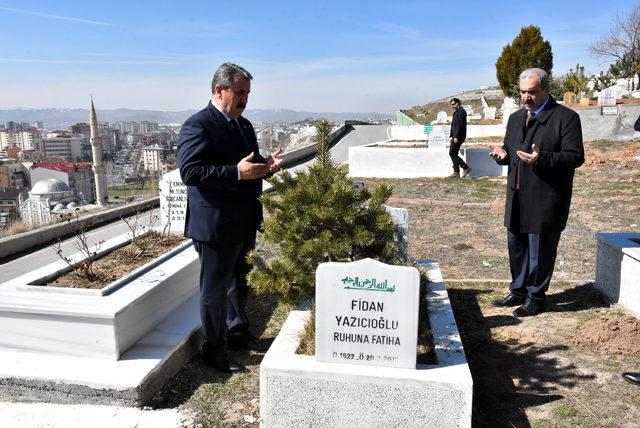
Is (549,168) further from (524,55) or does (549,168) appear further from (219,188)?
(524,55)

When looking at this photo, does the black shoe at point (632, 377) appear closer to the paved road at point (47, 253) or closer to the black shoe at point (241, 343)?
the paved road at point (47, 253)

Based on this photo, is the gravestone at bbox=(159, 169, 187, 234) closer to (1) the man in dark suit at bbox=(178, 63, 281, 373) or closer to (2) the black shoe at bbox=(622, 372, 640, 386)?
(1) the man in dark suit at bbox=(178, 63, 281, 373)

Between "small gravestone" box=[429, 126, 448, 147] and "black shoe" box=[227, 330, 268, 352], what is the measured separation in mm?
12515

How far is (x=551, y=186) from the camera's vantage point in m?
3.99

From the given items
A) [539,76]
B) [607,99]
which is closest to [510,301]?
[539,76]

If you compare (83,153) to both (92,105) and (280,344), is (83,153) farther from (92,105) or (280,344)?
(280,344)

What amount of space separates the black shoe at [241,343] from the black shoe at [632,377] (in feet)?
7.93

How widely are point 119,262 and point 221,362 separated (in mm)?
1461

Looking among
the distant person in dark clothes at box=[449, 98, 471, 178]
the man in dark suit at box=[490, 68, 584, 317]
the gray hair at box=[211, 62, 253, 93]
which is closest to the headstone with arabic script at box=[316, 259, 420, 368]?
the gray hair at box=[211, 62, 253, 93]

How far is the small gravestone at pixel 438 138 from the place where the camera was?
1540 centimetres

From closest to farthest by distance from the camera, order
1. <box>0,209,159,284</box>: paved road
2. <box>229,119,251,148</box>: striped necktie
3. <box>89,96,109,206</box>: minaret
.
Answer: <box>229,119,251,148</box>: striped necktie → <box>0,209,159,284</box>: paved road → <box>89,96,109,206</box>: minaret

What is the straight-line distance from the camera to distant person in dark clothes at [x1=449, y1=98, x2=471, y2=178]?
39.9 ft

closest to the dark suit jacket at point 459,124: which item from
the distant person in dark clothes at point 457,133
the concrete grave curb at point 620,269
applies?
the distant person in dark clothes at point 457,133

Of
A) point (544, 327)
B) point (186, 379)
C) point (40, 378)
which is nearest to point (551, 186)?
point (544, 327)
